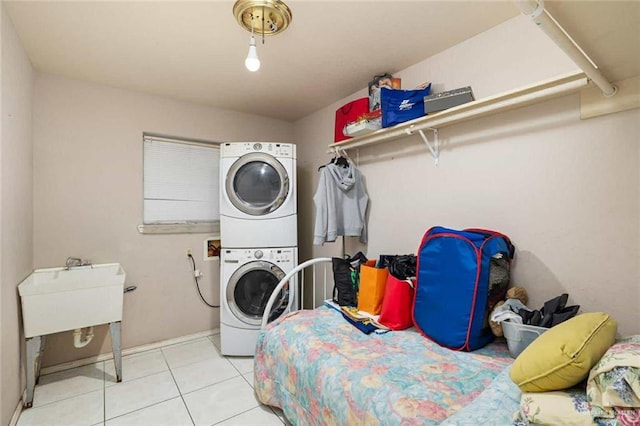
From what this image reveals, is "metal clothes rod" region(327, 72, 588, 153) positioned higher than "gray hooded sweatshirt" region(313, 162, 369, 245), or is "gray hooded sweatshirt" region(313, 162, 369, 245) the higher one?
"metal clothes rod" region(327, 72, 588, 153)

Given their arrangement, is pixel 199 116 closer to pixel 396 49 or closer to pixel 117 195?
pixel 117 195

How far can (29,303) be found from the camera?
1802mm

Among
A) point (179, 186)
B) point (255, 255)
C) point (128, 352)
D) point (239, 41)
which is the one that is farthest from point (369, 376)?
point (179, 186)

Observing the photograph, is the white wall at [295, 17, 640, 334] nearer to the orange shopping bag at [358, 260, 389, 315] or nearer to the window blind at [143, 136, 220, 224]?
the orange shopping bag at [358, 260, 389, 315]

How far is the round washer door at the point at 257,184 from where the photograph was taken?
8.29 ft

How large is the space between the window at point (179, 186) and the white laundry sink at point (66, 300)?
2.20 ft

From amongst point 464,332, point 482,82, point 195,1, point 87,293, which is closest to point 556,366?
point 464,332

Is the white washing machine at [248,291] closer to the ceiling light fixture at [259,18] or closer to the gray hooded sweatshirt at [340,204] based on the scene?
the gray hooded sweatshirt at [340,204]

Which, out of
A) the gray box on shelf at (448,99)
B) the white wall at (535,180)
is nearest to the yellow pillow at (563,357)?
the white wall at (535,180)

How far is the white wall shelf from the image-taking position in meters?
1.31

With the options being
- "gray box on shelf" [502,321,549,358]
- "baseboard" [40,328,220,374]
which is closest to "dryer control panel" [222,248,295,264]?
"baseboard" [40,328,220,374]

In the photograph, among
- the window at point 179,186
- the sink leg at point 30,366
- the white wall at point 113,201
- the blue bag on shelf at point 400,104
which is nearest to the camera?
the sink leg at point 30,366

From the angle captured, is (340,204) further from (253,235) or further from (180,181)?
(180,181)

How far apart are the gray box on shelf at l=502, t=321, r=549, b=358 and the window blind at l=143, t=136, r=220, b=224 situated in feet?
8.38
